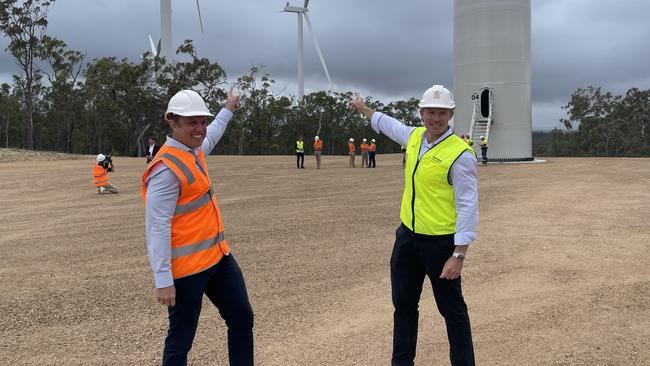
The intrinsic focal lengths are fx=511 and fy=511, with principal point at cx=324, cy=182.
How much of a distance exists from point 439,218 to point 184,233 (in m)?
→ 1.60

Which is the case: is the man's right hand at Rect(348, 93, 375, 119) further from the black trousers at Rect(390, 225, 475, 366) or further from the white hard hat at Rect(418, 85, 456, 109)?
the black trousers at Rect(390, 225, 475, 366)

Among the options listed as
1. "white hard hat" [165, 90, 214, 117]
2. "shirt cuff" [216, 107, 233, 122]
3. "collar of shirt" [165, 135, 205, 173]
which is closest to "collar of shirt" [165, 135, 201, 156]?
"collar of shirt" [165, 135, 205, 173]

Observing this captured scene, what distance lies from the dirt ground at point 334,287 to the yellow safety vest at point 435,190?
1417 mm

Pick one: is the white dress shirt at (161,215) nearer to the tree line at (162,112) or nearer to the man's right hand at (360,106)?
the man's right hand at (360,106)

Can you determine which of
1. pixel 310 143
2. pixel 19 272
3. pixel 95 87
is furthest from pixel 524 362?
pixel 310 143

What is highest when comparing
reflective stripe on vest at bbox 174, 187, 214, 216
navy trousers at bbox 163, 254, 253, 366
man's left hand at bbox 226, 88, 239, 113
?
man's left hand at bbox 226, 88, 239, 113

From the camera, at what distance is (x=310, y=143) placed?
77.1m

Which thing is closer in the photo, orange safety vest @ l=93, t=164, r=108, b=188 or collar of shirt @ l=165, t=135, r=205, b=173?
collar of shirt @ l=165, t=135, r=205, b=173

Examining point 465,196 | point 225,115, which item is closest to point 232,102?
point 225,115

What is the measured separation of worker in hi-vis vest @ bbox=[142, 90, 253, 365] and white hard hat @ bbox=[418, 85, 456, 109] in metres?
1.40

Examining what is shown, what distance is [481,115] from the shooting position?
93.1ft

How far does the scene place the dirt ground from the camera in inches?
174

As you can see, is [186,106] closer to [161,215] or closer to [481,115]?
[161,215]

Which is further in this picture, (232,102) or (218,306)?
(232,102)
